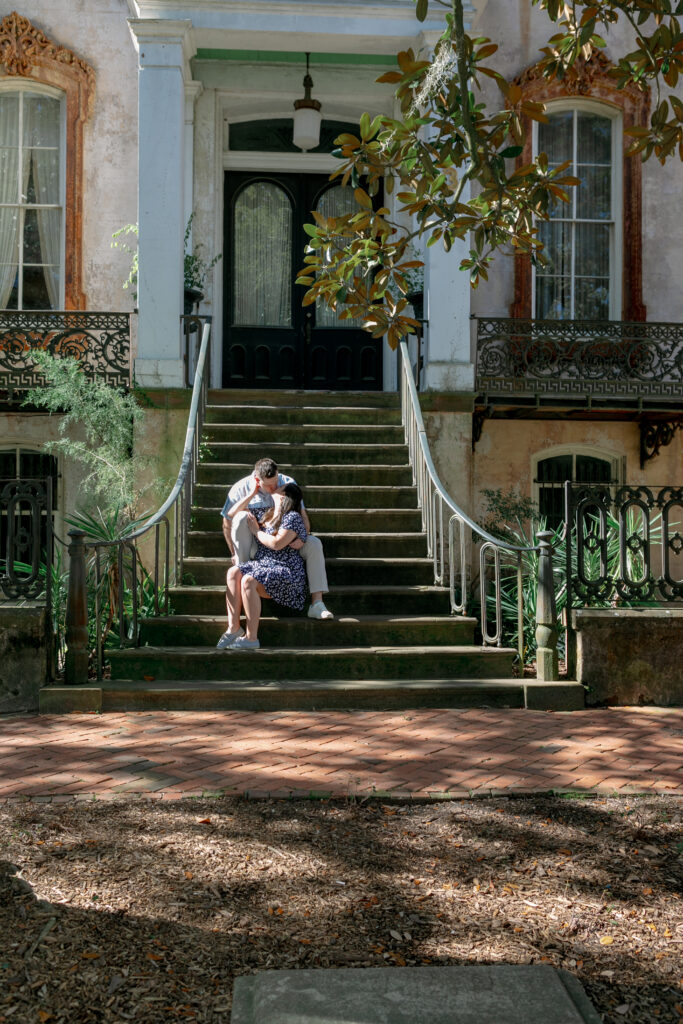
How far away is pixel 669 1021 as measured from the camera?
2639 millimetres

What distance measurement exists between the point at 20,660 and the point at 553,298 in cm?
789

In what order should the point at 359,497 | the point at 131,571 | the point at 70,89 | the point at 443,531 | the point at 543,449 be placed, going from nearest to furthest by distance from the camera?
the point at 131,571 < the point at 443,531 < the point at 359,497 < the point at 70,89 < the point at 543,449

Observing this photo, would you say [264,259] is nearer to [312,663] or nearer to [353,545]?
[353,545]

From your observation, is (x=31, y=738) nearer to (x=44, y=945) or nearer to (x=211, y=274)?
(x=44, y=945)

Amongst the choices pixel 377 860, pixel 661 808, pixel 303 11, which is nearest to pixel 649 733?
pixel 661 808

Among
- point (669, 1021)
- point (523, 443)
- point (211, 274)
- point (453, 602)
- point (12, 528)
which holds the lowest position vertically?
point (669, 1021)

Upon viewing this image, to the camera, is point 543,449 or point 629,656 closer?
point 629,656

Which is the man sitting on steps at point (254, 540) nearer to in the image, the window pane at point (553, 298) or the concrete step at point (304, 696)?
the concrete step at point (304, 696)

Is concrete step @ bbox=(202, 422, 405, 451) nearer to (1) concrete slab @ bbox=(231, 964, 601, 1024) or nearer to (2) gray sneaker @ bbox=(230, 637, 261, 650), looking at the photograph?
(2) gray sneaker @ bbox=(230, 637, 261, 650)

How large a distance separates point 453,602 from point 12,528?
3.06 m

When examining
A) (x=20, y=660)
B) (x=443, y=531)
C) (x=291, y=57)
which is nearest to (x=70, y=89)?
(x=291, y=57)

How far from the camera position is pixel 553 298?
11.9 meters

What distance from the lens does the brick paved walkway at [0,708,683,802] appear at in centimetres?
457

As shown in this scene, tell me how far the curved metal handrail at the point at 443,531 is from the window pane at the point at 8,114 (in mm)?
5310
